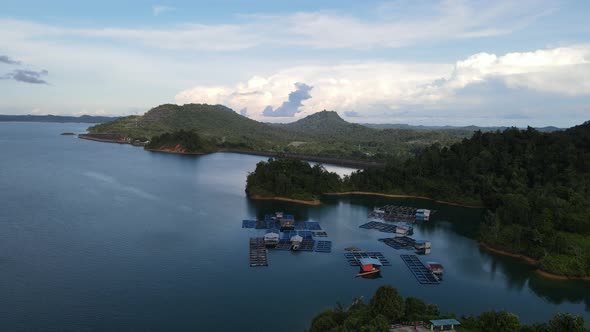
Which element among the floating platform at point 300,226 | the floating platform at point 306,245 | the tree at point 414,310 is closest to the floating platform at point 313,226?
the floating platform at point 300,226

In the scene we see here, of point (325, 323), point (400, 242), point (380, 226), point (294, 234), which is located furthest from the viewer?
point (380, 226)

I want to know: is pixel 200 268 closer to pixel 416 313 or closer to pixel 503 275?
pixel 416 313

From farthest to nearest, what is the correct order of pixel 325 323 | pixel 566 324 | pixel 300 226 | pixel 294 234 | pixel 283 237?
pixel 300 226 → pixel 294 234 → pixel 283 237 → pixel 325 323 → pixel 566 324

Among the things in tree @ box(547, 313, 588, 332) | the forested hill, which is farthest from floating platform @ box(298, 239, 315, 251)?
the forested hill

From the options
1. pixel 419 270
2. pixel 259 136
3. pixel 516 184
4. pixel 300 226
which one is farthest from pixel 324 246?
pixel 259 136

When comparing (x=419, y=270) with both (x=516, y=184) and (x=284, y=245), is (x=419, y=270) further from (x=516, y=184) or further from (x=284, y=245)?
(x=516, y=184)
